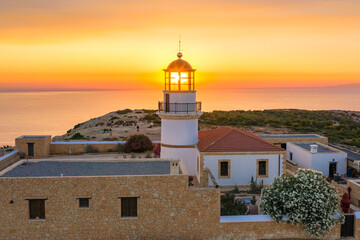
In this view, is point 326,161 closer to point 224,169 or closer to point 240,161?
point 240,161

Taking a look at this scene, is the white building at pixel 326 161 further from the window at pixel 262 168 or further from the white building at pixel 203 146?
the window at pixel 262 168

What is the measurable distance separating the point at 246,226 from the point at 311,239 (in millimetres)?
2375

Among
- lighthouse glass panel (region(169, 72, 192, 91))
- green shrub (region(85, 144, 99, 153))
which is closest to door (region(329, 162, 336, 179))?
lighthouse glass panel (region(169, 72, 192, 91))

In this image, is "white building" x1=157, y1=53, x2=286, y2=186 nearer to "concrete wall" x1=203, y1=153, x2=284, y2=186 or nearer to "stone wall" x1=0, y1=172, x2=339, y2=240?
"concrete wall" x1=203, y1=153, x2=284, y2=186

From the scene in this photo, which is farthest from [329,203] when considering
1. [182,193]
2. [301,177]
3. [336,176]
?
[336,176]

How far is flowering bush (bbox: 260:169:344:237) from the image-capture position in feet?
35.6

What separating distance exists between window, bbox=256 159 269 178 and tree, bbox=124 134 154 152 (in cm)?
1016

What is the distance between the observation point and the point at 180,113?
57.9ft

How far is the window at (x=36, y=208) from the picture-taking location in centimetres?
1082

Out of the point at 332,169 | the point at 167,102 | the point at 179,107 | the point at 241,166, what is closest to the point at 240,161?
the point at 241,166

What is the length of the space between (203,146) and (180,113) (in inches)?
87.3

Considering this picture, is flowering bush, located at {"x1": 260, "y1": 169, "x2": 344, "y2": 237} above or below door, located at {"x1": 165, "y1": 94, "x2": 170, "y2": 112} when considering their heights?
below

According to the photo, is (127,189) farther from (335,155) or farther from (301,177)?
(335,155)

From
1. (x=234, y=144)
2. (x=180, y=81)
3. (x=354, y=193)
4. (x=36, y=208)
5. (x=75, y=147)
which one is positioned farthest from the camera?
(x=75, y=147)
